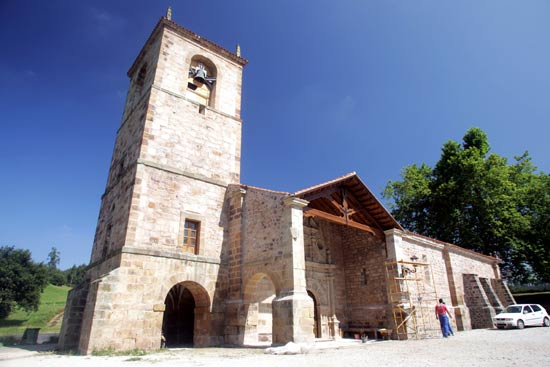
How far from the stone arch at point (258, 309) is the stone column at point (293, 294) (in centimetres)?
96

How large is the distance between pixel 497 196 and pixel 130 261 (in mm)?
23020

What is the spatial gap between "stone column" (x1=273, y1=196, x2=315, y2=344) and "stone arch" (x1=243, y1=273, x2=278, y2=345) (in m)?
0.96

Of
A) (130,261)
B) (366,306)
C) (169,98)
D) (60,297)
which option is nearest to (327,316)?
(366,306)

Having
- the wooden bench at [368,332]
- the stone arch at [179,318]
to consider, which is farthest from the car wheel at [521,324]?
the stone arch at [179,318]

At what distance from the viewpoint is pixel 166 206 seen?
1105 cm

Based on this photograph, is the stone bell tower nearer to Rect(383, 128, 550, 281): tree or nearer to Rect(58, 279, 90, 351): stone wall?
Rect(58, 279, 90, 351): stone wall

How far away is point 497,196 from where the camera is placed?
72.2ft

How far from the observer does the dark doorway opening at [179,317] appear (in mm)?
13625

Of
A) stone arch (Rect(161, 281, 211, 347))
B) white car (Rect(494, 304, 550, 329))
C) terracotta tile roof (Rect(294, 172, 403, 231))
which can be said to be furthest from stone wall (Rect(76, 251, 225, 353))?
white car (Rect(494, 304, 550, 329))

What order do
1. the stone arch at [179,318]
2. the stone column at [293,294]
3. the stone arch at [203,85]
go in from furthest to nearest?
the stone arch at [203,85] → the stone arch at [179,318] → the stone column at [293,294]

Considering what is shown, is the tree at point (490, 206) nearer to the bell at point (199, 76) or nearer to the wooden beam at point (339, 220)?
the wooden beam at point (339, 220)

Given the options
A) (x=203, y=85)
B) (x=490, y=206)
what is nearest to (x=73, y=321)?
(x=203, y=85)

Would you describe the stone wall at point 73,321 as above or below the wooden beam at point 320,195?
below

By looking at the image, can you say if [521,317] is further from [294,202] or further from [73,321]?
[73,321]
